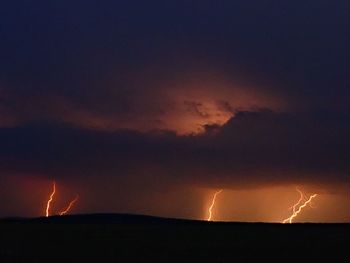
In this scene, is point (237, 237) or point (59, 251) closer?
point (59, 251)

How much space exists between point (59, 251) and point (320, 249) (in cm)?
1432

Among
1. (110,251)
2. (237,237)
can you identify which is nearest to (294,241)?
(237,237)

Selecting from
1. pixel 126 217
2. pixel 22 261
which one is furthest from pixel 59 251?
pixel 126 217

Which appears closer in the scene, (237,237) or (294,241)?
(294,241)

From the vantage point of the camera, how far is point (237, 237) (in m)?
49.2

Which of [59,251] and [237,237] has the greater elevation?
[237,237]

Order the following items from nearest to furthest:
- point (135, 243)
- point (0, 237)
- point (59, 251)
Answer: point (59, 251) → point (135, 243) → point (0, 237)

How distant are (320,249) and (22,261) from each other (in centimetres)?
1661

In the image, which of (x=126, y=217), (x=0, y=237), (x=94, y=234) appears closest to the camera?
(x=0, y=237)

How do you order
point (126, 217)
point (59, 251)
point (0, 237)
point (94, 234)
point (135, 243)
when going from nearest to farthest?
point (59, 251) → point (135, 243) → point (0, 237) → point (94, 234) → point (126, 217)

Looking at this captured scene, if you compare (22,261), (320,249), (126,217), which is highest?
(126,217)

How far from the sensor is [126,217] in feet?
443

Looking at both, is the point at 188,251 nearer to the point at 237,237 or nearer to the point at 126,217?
the point at 237,237

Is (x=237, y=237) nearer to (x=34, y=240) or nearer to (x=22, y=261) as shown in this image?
(x=34, y=240)
